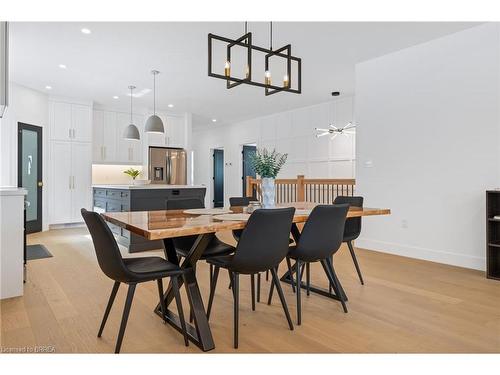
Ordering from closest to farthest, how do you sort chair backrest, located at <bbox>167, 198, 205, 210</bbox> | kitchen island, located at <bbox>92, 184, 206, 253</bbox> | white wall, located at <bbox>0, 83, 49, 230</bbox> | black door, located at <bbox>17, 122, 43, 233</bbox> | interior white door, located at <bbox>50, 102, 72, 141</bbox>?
chair backrest, located at <bbox>167, 198, 205, 210</bbox> → kitchen island, located at <bbox>92, 184, 206, 253</bbox> → white wall, located at <bbox>0, 83, 49, 230</bbox> → black door, located at <bbox>17, 122, 43, 233</bbox> → interior white door, located at <bbox>50, 102, 72, 141</bbox>

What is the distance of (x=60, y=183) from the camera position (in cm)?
696

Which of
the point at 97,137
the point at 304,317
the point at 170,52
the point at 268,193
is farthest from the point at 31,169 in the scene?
the point at 304,317

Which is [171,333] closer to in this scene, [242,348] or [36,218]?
[242,348]

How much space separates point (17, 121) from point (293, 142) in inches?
223

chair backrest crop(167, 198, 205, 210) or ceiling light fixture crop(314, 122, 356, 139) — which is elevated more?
ceiling light fixture crop(314, 122, 356, 139)

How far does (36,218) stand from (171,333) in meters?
5.52

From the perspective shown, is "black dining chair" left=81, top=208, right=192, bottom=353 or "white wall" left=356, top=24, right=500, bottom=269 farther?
"white wall" left=356, top=24, right=500, bottom=269

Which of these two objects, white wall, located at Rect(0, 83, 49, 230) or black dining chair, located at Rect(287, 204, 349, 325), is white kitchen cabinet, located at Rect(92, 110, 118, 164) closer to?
white wall, located at Rect(0, 83, 49, 230)

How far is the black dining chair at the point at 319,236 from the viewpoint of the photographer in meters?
2.40

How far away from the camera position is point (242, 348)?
6.70 ft

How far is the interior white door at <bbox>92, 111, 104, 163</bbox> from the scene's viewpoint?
302 inches

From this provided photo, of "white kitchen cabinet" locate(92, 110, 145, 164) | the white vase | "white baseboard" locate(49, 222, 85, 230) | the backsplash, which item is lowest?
"white baseboard" locate(49, 222, 85, 230)

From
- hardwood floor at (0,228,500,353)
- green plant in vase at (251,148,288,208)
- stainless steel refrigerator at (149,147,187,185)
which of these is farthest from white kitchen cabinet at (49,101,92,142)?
green plant in vase at (251,148,288,208)

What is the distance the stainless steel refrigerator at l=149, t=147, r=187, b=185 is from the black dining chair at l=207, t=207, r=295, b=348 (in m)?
6.40
